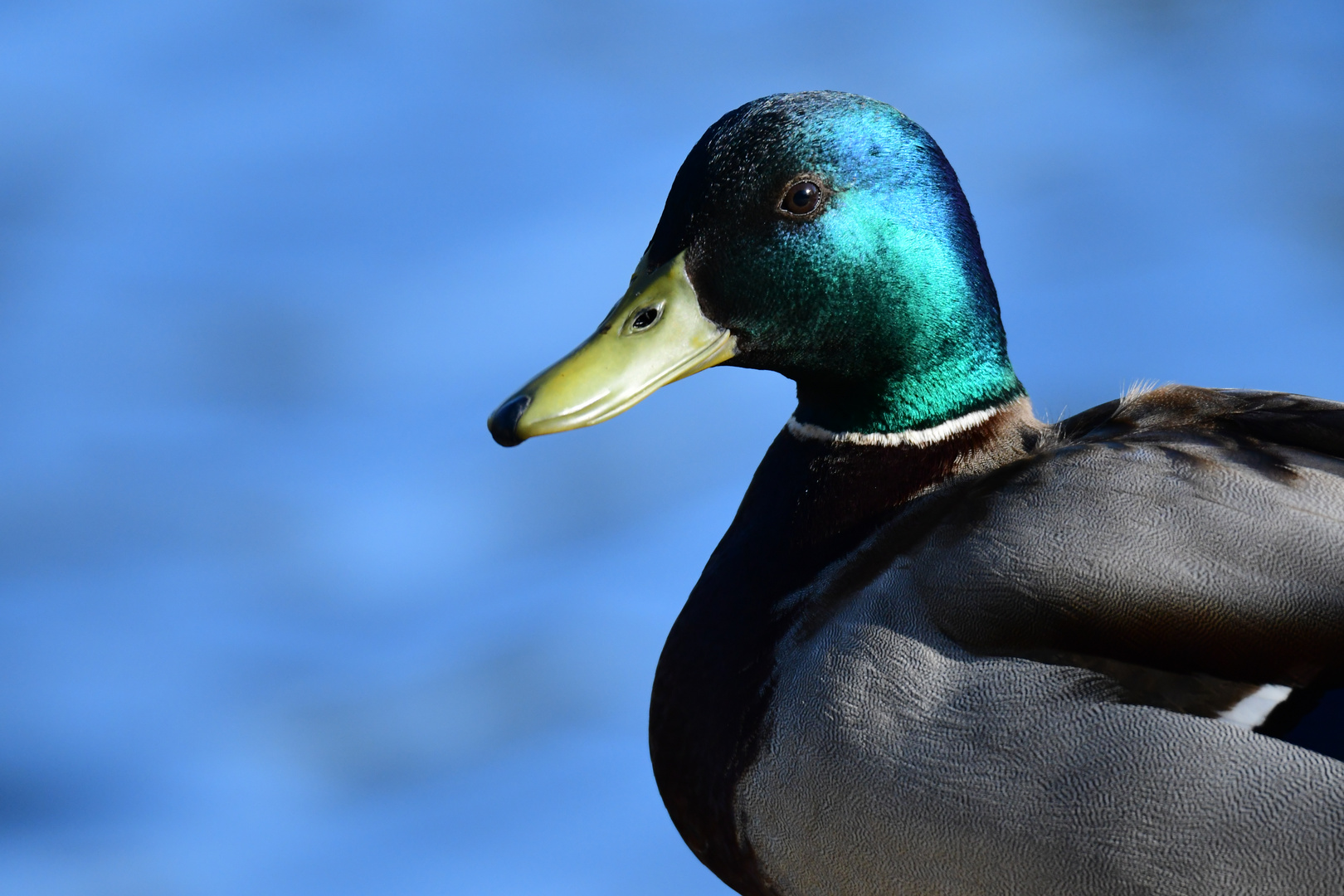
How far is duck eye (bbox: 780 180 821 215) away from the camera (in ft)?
8.57

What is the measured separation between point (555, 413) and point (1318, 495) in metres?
1.09

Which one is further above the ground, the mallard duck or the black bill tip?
the black bill tip

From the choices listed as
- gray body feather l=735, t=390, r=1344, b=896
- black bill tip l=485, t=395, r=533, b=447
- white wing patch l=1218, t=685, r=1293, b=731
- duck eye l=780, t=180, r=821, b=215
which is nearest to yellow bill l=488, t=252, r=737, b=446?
black bill tip l=485, t=395, r=533, b=447

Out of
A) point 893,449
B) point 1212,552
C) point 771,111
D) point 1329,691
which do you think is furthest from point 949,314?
point 1329,691

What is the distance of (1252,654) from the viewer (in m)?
2.25

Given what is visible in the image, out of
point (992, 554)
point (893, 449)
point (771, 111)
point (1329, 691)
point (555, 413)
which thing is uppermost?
point (771, 111)

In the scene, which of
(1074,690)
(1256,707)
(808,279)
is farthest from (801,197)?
(1256,707)

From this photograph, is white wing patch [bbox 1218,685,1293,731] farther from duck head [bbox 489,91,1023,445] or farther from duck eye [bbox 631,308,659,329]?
duck eye [bbox 631,308,659,329]

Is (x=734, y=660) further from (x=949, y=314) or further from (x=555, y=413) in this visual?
(x=949, y=314)

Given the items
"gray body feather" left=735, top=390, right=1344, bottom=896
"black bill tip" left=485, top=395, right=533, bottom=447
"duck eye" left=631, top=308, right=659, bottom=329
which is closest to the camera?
"gray body feather" left=735, top=390, right=1344, bottom=896

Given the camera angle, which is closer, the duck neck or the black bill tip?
the black bill tip

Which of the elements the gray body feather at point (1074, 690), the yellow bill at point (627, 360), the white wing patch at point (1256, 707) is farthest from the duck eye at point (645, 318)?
the white wing patch at point (1256, 707)

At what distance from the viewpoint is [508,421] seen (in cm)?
257

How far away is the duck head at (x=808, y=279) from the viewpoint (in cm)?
261
